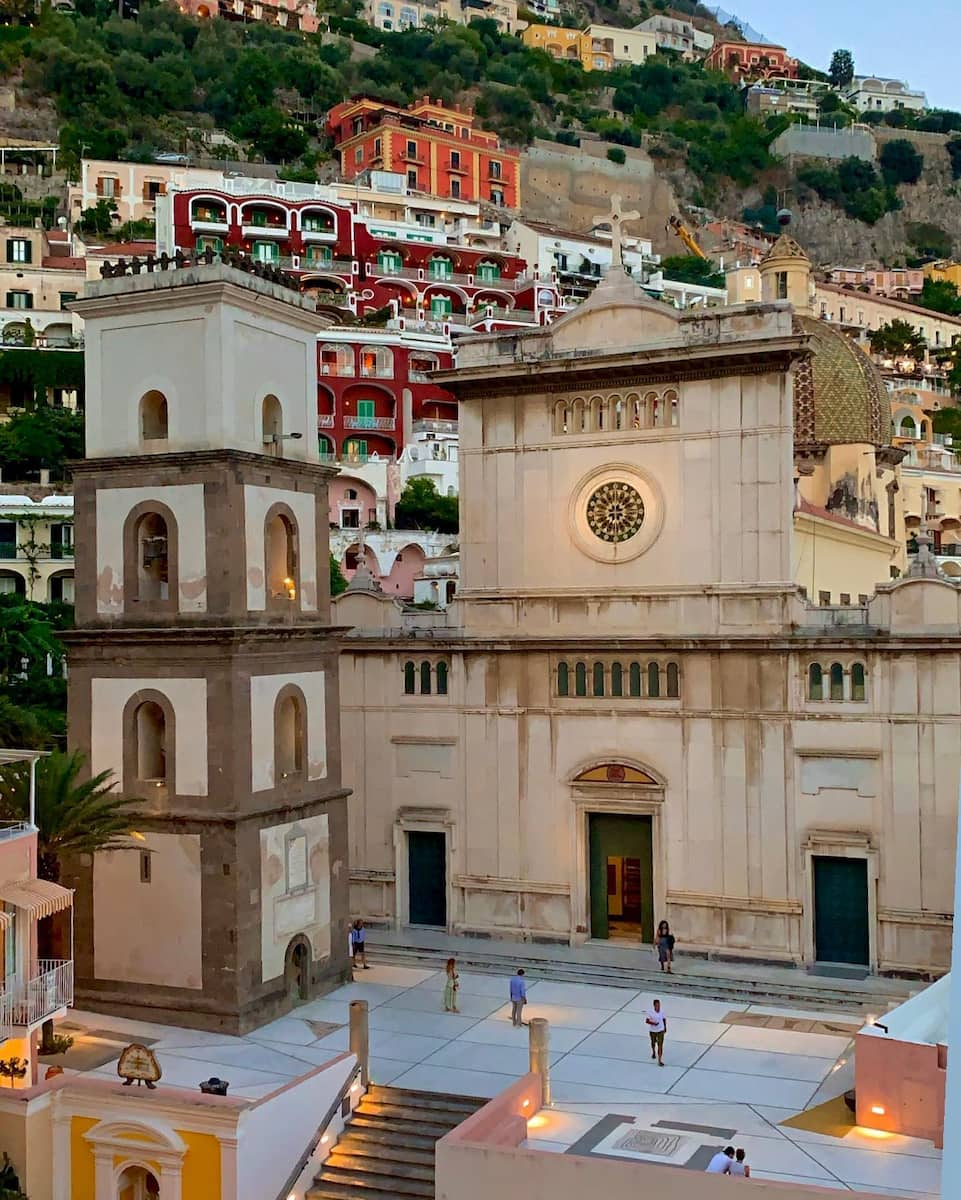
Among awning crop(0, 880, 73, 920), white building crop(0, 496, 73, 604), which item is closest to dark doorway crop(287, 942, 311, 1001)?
awning crop(0, 880, 73, 920)

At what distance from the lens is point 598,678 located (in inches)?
1222

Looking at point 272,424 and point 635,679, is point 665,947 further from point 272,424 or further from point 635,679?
point 272,424

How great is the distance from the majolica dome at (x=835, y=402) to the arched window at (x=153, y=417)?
74.1ft

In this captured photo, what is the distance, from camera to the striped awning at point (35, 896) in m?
21.7

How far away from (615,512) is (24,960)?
617 inches

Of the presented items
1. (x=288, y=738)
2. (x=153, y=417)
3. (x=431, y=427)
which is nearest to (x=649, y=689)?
(x=288, y=738)

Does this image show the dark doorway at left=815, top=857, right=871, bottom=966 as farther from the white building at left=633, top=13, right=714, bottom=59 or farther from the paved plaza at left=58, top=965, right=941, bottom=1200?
the white building at left=633, top=13, right=714, bottom=59

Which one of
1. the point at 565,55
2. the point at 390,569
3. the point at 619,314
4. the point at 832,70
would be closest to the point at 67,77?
the point at 390,569

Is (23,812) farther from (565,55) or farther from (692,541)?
(565,55)

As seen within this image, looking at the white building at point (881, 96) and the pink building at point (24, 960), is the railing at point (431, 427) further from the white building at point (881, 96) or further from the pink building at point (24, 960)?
the white building at point (881, 96)

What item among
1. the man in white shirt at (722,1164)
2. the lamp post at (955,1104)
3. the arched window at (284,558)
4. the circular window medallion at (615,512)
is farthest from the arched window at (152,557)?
the lamp post at (955,1104)

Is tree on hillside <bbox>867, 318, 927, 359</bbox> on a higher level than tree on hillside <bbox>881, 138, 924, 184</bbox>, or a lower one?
lower

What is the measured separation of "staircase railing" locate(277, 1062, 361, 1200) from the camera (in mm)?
20750

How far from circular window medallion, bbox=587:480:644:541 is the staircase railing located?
526 inches
